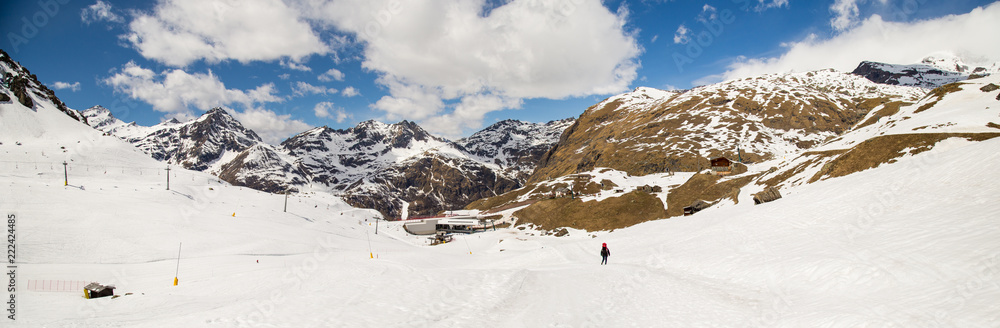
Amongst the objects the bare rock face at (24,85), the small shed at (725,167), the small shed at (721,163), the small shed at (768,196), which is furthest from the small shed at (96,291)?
the bare rock face at (24,85)

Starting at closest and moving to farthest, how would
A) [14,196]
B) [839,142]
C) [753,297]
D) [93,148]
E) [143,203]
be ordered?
[753,297]
[14,196]
[143,203]
[839,142]
[93,148]

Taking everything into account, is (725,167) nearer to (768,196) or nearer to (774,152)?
(774,152)

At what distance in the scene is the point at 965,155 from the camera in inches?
920

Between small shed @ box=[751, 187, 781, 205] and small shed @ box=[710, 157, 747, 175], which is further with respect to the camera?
small shed @ box=[710, 157, 747, 175]

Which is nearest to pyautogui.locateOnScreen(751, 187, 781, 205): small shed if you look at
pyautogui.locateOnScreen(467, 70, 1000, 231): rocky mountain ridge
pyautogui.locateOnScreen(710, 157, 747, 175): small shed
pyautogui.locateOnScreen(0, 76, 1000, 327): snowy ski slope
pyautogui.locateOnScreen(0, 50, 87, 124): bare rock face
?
pyautogui.locateOnScreen(467, 70, 1000, 231): rocky mountain ridge

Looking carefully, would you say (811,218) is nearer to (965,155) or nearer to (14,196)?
(965,155)

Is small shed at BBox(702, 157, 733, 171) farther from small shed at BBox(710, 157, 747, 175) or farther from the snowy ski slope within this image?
the snowy ski slope

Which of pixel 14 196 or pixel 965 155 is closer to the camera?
pixel 965 155

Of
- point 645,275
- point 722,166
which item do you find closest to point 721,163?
point 722,166

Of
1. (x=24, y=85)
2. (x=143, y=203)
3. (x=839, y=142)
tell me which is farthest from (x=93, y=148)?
(x=839, y=142)

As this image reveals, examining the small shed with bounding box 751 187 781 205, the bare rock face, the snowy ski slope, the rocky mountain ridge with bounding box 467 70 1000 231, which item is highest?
the bare rock face

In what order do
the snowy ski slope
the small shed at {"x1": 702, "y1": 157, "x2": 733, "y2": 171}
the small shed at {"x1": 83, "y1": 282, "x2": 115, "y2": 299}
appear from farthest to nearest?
the small shed at {"x1": 702, "y1": 157, "x2": 733, "y2": 171}, the small shed at {"x1": 83, "y1": 282, "x2": 115, "y2": 299}, the snowy ski slope

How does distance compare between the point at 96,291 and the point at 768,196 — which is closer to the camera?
the point at 96,291

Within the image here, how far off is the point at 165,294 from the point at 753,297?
31972 mm
